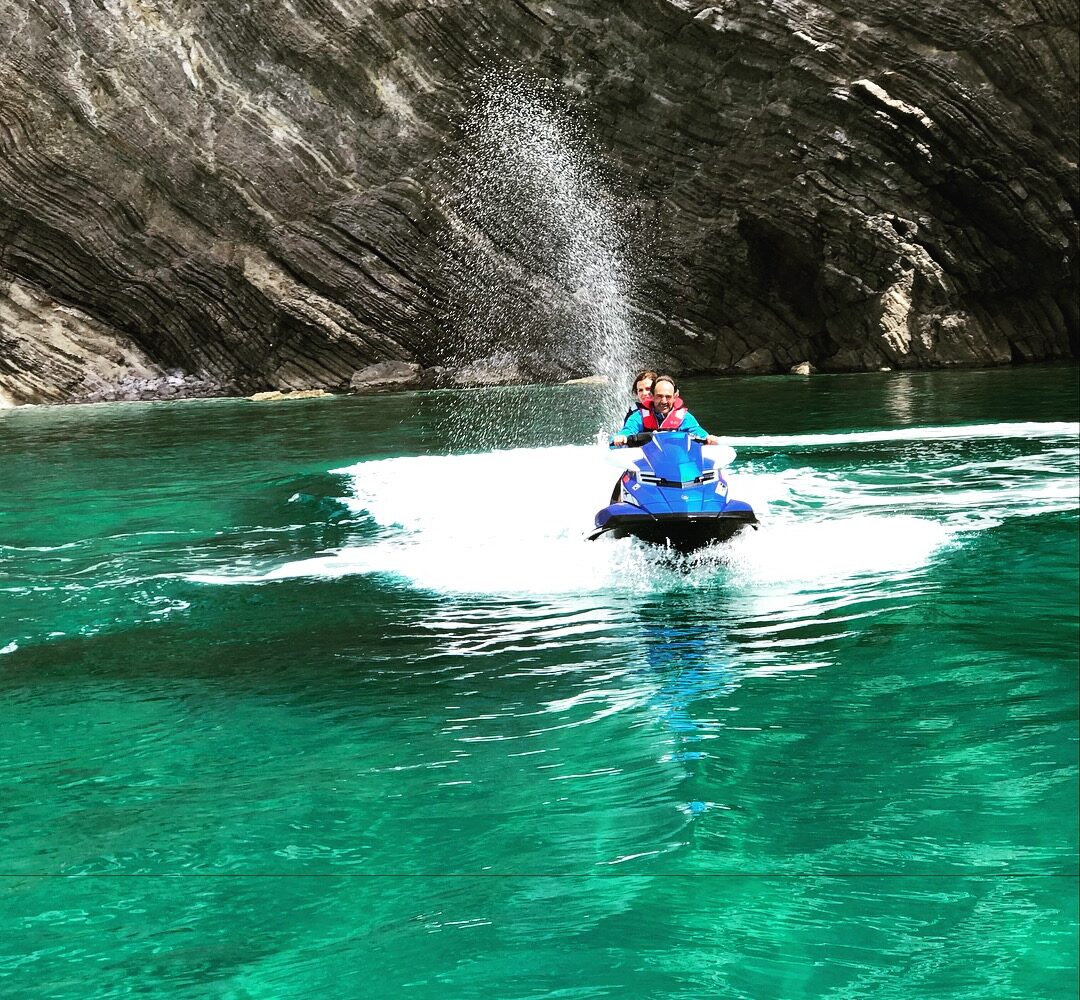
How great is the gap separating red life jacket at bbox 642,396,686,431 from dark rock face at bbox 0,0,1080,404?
2730 cm

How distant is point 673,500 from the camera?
9.26 m

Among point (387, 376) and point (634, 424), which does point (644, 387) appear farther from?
point (387, 376)

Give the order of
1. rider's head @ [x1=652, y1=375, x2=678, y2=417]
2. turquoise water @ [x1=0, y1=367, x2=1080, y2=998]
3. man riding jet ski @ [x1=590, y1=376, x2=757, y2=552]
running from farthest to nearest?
rider's head @ [x1=652, y1=375, x2=678, y2=417] → man riding jet ski @ [x1=590, y1=376, x2=757, y2=552] → turquoise water @ [x1=0, y1=367, x2=1080, y2=998]

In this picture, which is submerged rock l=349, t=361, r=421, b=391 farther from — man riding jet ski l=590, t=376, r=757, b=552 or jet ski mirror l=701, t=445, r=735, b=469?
jet ski mirror l=701, t=445, r=735, b=469

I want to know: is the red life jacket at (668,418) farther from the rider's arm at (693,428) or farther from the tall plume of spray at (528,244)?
the tall plume of spray at (528,244)

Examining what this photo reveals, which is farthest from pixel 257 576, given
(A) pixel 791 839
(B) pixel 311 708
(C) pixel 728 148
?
(C) pixel 728 148

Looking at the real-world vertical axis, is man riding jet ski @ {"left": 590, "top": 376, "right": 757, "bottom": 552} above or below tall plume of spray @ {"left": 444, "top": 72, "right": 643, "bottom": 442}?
below

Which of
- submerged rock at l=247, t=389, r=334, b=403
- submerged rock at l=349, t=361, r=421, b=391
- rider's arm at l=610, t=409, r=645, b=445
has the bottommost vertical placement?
rider's arm at l=610, t=409, r=645, b=445

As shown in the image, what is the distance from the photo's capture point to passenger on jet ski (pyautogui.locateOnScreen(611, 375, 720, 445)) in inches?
391

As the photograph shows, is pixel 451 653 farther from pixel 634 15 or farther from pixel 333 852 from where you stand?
pixel 634 15

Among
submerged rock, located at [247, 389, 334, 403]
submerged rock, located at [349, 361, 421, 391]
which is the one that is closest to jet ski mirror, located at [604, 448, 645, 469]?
submerged rock, located at [247, 389, 334, 403]

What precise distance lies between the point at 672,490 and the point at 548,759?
14.0 feet

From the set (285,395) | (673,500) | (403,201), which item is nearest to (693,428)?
(673,500)

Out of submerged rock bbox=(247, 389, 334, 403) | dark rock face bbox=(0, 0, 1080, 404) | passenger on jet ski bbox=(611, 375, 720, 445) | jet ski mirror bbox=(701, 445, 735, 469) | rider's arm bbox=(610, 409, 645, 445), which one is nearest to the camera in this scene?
jet ski mirror bbox=(701, 445, 735, 469)
